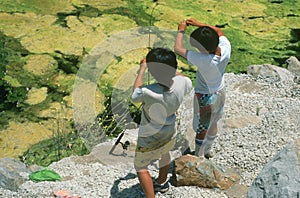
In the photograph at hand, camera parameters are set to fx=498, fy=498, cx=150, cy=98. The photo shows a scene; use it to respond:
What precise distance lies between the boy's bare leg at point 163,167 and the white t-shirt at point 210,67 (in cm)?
44

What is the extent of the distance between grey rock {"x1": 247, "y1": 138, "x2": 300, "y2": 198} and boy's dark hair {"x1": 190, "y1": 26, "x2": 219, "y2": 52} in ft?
2.08

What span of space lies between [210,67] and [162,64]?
18.4 inches

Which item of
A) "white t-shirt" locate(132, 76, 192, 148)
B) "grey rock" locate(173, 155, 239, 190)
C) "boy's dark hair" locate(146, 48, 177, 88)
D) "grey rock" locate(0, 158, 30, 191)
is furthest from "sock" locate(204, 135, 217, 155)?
"grey rock" locate(0, 158, 30, 191)

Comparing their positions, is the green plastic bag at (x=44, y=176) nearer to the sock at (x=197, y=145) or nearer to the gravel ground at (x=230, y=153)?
the gravel ground at (x=230, y=153)

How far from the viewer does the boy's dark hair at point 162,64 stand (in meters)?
2.24

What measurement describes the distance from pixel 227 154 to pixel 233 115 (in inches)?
24.1

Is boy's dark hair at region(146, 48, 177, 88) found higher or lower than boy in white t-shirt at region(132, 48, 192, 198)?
higher

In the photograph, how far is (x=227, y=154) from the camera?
3088mm

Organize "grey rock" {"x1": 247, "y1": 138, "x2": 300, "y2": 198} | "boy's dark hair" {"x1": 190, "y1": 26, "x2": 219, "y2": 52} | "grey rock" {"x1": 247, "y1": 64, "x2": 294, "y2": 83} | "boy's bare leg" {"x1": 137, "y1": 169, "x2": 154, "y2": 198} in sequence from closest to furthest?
"grey rock" {"x1": 247, "y1": 138, "x2": 300, "y2": 198}
"boy's bare leg" {"x1": 137, "y1": 169, "x2": 154, "y2": 198}
"boy's dark hair" {"x1": 190, "y1": 26, "x2": 219, "y2": 52}
"grey rock" {"x1": 247, "y1": 64, "x2": 294, "y2": 83}

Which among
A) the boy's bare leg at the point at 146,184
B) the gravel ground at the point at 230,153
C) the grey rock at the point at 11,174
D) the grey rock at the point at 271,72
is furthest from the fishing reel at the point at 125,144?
the grey rock at the point at 271,72

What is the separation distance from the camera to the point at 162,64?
2.24 meters

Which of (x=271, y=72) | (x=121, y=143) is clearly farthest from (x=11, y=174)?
(x=271, y=72)

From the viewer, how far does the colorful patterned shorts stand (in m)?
2.75

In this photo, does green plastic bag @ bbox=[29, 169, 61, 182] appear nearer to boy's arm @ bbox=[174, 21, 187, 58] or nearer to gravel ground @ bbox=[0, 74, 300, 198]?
gravel ground @ bbox=[0, 74, 300, 198]
